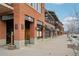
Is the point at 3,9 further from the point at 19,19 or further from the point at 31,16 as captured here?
the point at 31,16

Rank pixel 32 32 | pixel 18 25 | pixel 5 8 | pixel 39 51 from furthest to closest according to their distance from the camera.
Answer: pixel 32 32 → pixel 18 25 → pixel 5 8 → pixel 39 51

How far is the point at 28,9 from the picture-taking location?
53.2 ft

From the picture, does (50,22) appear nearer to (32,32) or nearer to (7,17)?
(32,32)

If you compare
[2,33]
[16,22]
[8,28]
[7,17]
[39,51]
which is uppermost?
[7,17]

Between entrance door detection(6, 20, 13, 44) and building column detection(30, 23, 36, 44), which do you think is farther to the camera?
building column detection(30, 23, 36, 44)

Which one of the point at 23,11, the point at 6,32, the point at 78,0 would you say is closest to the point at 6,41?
the point at 6,32

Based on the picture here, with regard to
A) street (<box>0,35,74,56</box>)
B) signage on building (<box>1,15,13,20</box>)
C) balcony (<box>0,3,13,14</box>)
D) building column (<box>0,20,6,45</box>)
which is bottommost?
street (<box>0,35,74,56</box>)

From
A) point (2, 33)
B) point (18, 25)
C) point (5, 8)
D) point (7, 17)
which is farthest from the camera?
point (2, 33)

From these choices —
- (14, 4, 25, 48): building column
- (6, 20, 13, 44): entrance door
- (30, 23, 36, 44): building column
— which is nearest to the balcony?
(14, 4, 25, 48): building column

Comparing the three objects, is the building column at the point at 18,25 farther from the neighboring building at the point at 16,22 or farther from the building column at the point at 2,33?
the building column at the point at 2,33

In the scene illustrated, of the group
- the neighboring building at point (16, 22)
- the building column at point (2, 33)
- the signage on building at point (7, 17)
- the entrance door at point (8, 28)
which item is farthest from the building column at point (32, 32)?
the signage on building at point (7, 17)

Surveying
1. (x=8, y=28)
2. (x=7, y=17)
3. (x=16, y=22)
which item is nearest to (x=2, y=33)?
(x=8, y=28)

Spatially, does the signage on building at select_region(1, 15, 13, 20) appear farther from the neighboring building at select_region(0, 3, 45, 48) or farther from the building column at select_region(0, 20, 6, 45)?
the building column at select_region(0, 20, 6, 45)

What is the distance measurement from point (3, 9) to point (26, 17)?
193cm
